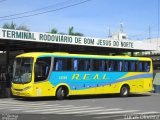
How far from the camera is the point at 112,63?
3094cm

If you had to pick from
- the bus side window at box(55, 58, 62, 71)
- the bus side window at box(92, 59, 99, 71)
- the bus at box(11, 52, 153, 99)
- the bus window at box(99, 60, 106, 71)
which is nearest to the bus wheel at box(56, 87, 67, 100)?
the bus at box(11, 52, 153, 99)

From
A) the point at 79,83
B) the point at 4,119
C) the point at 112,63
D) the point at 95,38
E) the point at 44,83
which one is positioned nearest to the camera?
the point at 4,119

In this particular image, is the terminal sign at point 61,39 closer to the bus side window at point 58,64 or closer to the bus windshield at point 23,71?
the bus windshield at point 23,71

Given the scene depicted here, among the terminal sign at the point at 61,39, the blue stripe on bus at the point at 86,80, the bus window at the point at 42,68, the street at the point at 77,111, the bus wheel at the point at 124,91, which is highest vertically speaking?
the terminal sign at the point at 61,39

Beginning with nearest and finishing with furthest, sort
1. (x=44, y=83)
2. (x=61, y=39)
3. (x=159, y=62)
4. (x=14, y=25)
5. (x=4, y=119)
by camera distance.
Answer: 1. (x=4, y=119)
2. (x=44, y=83)
3. (x=61, y=39)
4. (x=159, y=62)
5. (x=14, y=25)

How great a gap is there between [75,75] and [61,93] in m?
1.63

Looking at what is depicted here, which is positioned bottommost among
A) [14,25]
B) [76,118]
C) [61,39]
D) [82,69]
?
[76,118]

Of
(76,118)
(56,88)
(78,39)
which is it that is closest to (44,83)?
(56,88)

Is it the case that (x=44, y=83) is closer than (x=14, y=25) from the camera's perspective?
Yes

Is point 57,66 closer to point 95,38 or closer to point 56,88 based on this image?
point 56,88

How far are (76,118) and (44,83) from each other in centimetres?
1096

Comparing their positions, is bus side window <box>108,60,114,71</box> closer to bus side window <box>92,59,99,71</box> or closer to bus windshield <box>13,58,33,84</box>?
bus side window <box>92,59,99,71</box>

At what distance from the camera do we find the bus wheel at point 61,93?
27.5 meters

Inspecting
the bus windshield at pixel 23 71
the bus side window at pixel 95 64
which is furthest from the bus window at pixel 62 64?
the bus side window at pixel 95 64
